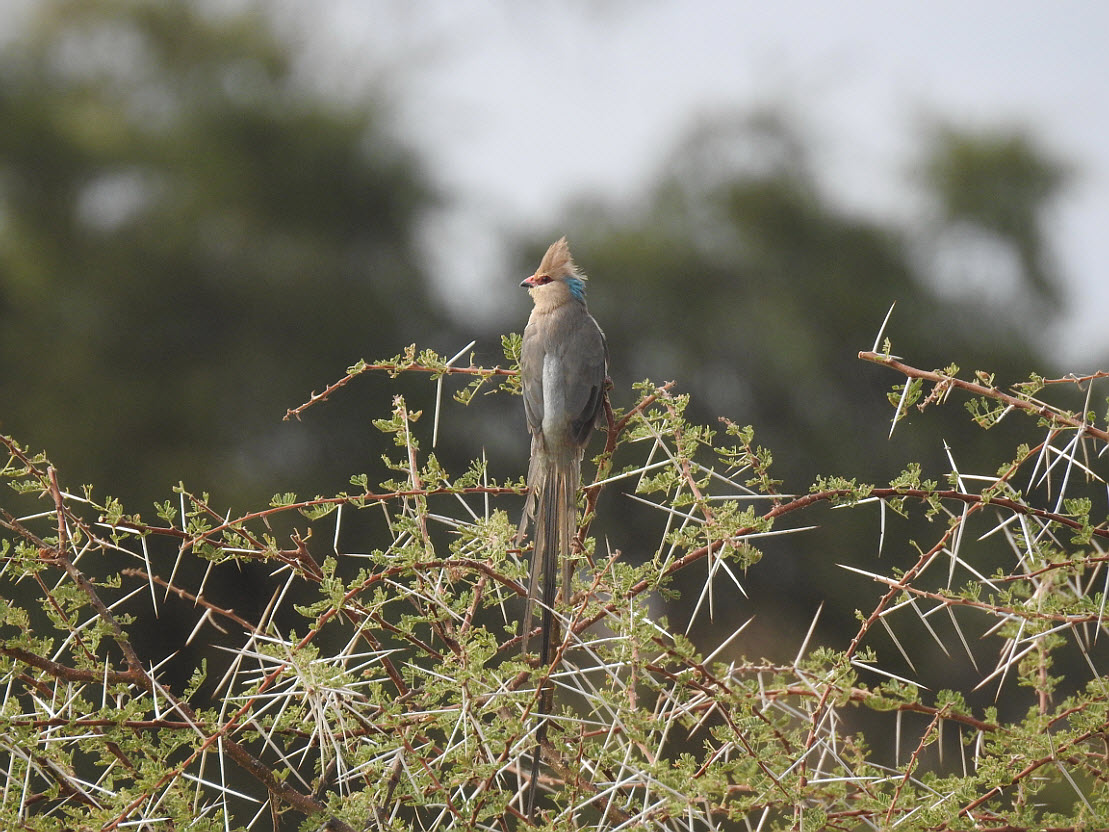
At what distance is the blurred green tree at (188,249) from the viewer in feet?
27.6

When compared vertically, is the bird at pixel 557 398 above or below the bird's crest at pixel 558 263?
below

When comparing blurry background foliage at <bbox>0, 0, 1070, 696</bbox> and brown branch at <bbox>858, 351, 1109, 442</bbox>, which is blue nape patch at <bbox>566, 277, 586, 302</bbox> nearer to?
brown branch at <bbox>858, 351, 1109, 442</bbox>

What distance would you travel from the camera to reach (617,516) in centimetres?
919

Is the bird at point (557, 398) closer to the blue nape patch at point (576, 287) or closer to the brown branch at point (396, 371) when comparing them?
the blue nape patch at point (576, 287)

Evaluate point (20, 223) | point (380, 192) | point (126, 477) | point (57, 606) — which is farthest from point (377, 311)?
point (57, 606)

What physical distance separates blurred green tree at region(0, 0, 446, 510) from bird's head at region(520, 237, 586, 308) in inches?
205

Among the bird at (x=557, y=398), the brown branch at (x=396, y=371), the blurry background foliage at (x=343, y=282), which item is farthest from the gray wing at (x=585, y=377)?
the blurry background foliage at (x=343, y=282)

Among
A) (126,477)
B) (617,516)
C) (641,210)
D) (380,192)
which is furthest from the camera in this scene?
(641,210)

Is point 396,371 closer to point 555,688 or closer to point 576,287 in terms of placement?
point 555,688

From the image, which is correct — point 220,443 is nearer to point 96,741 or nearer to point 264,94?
point 264,94

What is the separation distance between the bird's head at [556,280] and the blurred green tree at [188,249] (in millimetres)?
5201

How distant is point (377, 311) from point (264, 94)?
8.23 feet

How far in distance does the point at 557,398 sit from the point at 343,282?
22.4 feet

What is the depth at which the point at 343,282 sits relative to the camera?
938 centimetres
